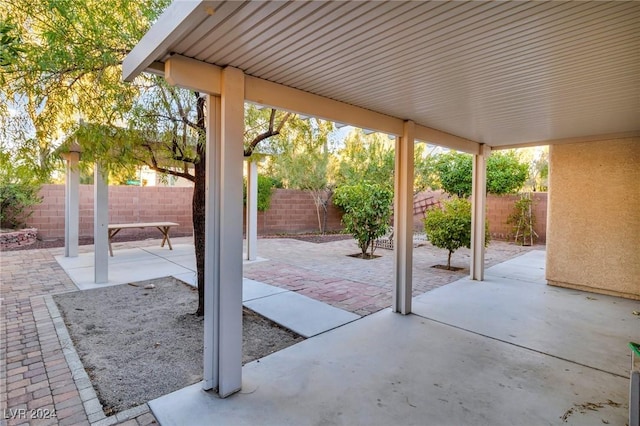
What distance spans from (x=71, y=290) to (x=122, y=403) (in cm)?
349

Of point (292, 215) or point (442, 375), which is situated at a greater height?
point (292, 215)

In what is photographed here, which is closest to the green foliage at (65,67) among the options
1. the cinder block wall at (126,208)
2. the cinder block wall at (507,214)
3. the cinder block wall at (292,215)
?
the cinder block wall at (126,208)

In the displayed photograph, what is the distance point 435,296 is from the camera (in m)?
4.93

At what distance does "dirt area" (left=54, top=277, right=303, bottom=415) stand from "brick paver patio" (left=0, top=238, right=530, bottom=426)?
5.2 inches

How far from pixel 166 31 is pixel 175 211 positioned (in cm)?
1039

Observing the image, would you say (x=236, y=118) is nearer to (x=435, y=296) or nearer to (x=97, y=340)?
(x=97, y=340)

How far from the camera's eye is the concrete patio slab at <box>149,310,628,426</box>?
222cm

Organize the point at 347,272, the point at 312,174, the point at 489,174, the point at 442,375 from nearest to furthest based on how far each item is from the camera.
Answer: the point at 442,375, the point at 347,272, the point at 489,174, the point at 312,174

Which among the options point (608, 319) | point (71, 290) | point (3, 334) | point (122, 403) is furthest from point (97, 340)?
point (608, 319)

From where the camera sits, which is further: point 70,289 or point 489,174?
point 489,174

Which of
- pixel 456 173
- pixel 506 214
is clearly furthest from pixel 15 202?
pixel 506 214

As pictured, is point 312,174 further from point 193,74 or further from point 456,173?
point 193,74

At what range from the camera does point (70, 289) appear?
501cm

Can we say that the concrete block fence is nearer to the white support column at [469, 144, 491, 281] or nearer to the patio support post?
the white support column at [469, 144, 491, 281]
